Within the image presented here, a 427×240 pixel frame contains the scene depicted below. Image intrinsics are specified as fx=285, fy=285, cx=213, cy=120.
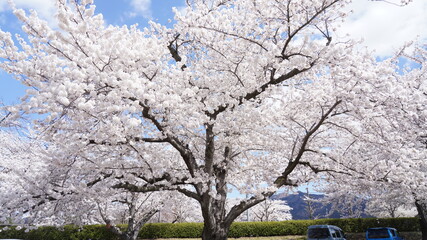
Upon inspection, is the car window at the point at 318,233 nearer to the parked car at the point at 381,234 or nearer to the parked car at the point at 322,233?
the parked car at the point at 322,233

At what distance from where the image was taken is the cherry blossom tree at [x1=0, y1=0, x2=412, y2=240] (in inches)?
207

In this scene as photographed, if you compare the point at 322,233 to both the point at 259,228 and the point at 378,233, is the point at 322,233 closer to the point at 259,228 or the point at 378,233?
the point at 378,233

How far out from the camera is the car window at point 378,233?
13164 millimetres

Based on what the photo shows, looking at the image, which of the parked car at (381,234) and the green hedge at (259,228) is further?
the green hedge at (259,228)

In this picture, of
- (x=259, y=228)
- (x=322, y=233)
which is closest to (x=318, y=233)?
(x=322, y=233)

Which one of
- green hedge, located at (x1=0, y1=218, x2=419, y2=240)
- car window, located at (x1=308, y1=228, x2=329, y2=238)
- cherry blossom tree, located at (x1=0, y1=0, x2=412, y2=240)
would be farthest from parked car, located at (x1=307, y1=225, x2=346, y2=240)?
green hedge, located at (x1=0, y1=218, x2=419, y2=240)

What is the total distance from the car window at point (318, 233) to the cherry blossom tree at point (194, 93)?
2.73m

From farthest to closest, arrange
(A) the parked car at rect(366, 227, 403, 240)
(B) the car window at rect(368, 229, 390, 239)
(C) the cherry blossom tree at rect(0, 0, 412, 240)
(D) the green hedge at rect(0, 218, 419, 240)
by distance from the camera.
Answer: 1. (D) the green hedge at rect(0, 218, 419, 240)
2. (B) the car window at rect(368, 229, 390, 239)
3. (A) the parked car at rect(366, 227, 403, 240)
4. (C) the cherry blossom tree at rect(0, 0, 412, 240)

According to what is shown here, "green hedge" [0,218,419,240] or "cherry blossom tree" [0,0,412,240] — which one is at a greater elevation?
"cherry blossom tree" [0,0,412,240]

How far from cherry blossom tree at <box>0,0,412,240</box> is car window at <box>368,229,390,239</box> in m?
5.84

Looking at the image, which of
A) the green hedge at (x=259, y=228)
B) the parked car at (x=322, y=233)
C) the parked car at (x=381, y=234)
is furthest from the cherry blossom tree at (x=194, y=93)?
the green hedge at (x=259, y=228)

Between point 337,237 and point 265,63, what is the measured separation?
8.62 metres

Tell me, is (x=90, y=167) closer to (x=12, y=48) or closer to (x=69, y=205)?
(x=69, y=205)

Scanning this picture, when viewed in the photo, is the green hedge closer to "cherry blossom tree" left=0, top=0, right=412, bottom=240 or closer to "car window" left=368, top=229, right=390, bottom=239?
"car window" left=368, top=229, right=390, bottom=239
